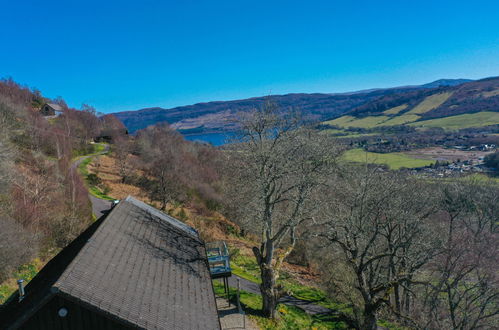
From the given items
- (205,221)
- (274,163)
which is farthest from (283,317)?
(205,221)

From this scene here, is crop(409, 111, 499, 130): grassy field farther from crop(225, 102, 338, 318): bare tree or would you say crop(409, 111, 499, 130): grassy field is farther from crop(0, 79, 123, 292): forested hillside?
crop(0, 79, 123, 292): forested hillside

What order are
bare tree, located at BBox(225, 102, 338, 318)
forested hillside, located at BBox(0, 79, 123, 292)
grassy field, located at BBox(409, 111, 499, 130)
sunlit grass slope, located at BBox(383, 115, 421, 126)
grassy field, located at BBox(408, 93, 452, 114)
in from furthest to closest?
grassy field, located at BBox(408, 93, 452, 114), sunlit grass slope, located at BBox(383, 115, 421, 126), grassy field, located at BBox(409, 111, 499, 130), forested hillside, located at BBox(0, 79, 123, 292), bare tree, located at BBox(225, 102, 338, 318)

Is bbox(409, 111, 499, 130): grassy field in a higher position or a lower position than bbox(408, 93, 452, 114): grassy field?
lower

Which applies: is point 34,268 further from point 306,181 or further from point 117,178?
point 117,178

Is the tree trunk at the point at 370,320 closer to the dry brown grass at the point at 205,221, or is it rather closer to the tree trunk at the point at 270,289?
the tree trunk at the point at 270,289

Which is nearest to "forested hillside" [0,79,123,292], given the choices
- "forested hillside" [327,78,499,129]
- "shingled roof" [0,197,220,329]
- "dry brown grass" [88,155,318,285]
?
"shingled roof" [0,197,220,329]

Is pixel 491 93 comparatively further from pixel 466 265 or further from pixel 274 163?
pixel 274 163

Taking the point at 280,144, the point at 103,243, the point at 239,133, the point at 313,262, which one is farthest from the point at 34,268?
the point at 313,262
